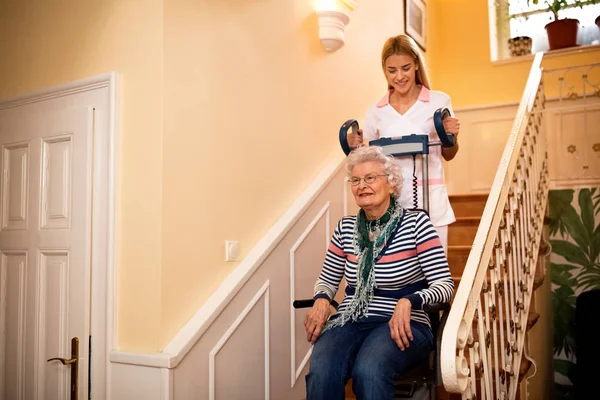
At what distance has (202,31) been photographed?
2.68 metres

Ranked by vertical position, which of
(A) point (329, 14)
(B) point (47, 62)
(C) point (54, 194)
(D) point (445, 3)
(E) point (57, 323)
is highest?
(D) point (445, 3)

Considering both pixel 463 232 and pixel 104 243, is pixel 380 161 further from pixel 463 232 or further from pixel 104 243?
pixel 463 232

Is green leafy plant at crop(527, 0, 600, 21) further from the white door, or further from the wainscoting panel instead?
the white door

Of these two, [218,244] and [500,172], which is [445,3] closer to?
[500,172]

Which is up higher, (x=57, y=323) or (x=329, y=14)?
(x=329, y=14)

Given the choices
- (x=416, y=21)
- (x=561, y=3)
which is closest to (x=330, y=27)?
(x=416, y=21)

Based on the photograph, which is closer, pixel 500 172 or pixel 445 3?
pixel 500 172

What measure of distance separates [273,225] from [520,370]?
4.67ft

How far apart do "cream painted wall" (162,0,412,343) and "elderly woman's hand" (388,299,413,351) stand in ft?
3.01

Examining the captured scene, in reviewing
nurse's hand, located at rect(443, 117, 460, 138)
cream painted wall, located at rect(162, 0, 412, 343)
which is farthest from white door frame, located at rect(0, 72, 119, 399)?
nurse's hand, located at rect(443, 117, 460, 138)

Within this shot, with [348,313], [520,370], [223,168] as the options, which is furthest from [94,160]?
[520,370]

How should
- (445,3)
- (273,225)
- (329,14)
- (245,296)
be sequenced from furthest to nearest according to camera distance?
(445,3) < (329,14) < (273,225) < (245,296)

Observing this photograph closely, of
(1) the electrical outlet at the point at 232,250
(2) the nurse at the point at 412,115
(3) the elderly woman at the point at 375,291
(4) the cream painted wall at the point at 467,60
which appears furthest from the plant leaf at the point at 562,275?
(1) the electrical outlet at the point at 232,250

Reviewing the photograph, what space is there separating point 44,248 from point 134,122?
2.61 ft
